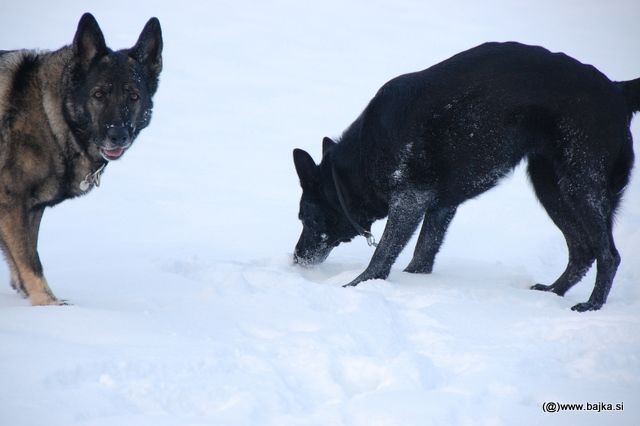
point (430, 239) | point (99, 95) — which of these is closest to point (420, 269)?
point (430, 239)

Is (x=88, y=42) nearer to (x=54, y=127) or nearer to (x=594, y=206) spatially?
(x=54, y=127)

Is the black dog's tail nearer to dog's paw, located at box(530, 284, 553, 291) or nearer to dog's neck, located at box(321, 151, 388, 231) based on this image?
dog's paw, located at box(530, 284, 553, 291)

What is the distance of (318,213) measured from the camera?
555 centimetres

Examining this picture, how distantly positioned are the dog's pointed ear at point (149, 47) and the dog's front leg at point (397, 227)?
2048 mm

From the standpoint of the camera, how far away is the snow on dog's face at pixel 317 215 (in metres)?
5.48

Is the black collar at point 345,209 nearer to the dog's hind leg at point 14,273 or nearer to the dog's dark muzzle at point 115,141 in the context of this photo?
the dog's dark muzzle at point 115,141

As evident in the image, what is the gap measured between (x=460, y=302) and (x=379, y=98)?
5.97 feet

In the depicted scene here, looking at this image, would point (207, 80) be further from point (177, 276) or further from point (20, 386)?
point (20, 386)

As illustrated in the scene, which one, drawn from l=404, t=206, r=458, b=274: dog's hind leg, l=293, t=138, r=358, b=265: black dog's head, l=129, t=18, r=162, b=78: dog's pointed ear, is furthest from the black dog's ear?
l=129, t=18, r=162, b=78: dog's pointed ear

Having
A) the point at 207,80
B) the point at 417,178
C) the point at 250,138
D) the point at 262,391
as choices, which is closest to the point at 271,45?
the point at 207,80

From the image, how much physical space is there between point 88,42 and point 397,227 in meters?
2.55

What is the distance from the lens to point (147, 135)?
9375mm

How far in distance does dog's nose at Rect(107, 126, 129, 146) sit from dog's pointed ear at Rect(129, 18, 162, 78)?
1.86ft

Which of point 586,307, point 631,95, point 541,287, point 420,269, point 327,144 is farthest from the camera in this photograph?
point 327,144
